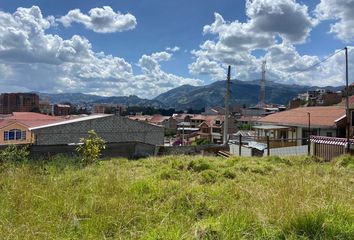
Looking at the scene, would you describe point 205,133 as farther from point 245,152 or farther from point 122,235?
point 122,235

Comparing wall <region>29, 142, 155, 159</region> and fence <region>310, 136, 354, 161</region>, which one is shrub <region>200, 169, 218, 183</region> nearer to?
wall <region>29, 142, 155, 159</region>

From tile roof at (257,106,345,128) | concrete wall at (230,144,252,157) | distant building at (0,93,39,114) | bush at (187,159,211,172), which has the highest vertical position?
distant building at (0,93,39,114)

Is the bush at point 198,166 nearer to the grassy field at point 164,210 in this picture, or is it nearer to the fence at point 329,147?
the grassy field at point 164,210

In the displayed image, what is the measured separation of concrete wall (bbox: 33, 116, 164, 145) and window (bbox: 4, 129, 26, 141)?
616cm

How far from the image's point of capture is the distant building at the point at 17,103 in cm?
11781

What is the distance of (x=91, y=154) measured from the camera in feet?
30.1

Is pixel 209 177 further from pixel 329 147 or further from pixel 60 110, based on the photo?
pixel 60 110

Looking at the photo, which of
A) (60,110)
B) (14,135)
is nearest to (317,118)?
(14,135)

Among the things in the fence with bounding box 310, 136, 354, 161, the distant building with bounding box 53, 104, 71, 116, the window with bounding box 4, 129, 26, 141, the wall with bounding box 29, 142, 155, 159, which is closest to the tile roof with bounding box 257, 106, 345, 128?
the fence with bounding box 310, 136, 354, 161

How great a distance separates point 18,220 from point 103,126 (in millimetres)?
29948

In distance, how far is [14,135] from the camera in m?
33.8

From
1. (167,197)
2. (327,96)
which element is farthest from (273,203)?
(327,96)

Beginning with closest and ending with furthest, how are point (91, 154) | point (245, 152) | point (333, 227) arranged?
point (333, 227)
point (91, 154)
point (245, 152)

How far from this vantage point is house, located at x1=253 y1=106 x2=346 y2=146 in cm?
2456
